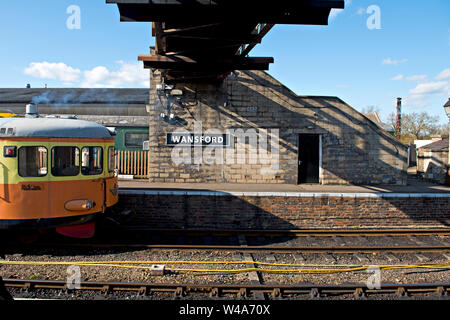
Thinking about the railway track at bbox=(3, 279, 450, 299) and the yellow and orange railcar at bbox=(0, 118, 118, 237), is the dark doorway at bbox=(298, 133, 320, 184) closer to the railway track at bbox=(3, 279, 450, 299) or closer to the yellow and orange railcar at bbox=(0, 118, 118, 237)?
the railway track at bbox=(3, 279, 450, 299)

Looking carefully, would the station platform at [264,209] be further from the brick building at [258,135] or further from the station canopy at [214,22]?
the station canopy at [214,22]

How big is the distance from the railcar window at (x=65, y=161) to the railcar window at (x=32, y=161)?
20cm

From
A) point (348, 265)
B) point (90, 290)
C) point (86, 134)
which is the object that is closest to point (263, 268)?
point (348, 265)

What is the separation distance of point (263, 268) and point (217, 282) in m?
1.31

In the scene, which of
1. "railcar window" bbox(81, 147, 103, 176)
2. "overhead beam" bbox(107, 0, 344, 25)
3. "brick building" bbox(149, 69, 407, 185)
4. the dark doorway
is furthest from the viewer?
the dark doorway

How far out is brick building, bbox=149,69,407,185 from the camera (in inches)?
509

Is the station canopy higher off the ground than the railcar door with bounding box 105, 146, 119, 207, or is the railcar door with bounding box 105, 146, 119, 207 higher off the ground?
the station canopy

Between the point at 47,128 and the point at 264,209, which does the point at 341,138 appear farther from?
the point at 47,128

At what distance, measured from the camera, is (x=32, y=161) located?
7.00m

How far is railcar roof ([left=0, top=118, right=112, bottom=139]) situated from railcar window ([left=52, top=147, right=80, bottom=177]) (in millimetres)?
339

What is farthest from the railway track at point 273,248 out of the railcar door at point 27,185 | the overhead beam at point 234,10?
the overhead beam at point 234,10

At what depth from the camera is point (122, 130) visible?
53.6ft

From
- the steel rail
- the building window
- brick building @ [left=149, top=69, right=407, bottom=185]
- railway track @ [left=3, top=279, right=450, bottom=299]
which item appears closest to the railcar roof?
railway track @ [left=3, top=279, right=450, bottom=299]

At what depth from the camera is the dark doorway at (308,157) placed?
43.5ft
